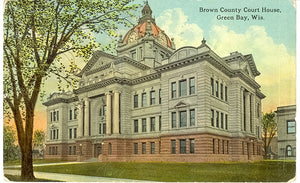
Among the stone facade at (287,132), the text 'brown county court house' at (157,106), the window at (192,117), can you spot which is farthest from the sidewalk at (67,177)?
the stone facade at (287,132)

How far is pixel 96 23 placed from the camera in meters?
17.0

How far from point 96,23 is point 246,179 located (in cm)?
1104

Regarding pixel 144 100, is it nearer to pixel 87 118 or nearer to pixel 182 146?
pixel 87 118

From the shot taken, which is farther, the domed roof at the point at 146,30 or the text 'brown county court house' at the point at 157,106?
the text 'brown county court house' at the point at 157,106

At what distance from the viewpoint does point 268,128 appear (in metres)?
17.5

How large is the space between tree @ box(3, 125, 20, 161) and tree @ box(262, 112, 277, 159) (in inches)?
524

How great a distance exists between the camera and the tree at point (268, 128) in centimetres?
1681

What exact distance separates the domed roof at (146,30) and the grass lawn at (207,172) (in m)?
7.27

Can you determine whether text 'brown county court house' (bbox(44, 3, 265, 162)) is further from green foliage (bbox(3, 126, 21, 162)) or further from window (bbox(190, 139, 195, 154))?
green foliage (bbox(3, 126, 21, 162))

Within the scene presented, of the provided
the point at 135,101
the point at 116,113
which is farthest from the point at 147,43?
the point at 116,113

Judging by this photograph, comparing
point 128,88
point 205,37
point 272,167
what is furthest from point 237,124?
point 128,88

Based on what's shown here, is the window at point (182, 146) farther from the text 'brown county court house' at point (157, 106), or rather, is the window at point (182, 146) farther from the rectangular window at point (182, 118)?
the rectangular window at point (182, 118)

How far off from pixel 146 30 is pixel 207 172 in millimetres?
9064

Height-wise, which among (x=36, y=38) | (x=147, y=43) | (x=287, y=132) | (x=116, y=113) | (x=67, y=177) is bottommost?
(x=67, y=177)
